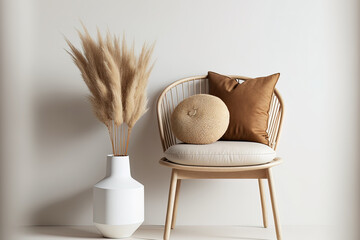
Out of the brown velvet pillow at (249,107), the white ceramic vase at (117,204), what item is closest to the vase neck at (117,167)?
the white ceramic vase at (117,204)

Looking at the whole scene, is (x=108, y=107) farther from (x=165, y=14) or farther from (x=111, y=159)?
(x=165, y=14)

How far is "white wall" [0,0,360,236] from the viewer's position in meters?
2.49

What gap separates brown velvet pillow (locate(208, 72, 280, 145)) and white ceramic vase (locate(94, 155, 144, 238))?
59cm

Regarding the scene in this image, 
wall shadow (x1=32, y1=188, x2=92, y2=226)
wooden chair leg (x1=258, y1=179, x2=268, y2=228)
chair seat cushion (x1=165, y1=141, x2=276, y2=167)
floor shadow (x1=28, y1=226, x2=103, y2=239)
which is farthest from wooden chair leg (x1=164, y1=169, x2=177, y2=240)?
wall shadow (x1=32, y1=188, x2=92, y2=226)

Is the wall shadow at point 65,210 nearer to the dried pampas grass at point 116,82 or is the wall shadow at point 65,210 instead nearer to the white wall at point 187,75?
the white wall at point 187,75

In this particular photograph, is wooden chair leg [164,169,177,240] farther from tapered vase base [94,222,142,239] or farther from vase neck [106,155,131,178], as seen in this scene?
vase neck [106,155,131,178]

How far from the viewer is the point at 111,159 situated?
7.14 feet

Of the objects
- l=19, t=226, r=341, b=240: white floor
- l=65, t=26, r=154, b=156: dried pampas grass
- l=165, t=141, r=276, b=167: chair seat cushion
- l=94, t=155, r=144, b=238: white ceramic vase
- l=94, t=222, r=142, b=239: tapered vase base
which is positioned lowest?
l=19, t=226, r=341, b=240: white floor

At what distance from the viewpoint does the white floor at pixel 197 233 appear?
2.21m

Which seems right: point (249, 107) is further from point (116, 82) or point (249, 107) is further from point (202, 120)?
point (116, 82)

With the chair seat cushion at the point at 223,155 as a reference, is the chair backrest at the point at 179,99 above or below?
above

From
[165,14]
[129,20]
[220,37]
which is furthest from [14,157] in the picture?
[220,37]

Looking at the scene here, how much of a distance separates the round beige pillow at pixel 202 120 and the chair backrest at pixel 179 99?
216mm

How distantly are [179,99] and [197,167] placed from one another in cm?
65
